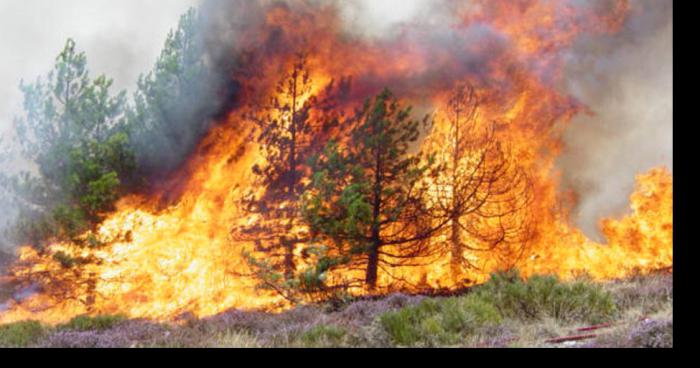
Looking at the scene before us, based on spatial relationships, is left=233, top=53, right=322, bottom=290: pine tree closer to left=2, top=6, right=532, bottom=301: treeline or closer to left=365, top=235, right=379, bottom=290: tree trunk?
left=2, top=6, right=532, bottom=301: treeline

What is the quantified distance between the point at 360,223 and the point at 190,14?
701 cm

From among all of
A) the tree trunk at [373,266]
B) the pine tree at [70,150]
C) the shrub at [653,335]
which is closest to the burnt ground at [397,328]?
the shrub at [653,335]

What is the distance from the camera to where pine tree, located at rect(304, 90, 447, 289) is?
13.4 metres

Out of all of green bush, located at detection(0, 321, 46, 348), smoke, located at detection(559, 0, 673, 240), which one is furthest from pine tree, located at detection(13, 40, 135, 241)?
smoke, located at detection(559, 0, 673, 240)

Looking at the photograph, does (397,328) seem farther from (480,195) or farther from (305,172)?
(305,172)

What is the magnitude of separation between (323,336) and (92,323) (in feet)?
17.8

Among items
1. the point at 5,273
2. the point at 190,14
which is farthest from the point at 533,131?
the point at 5,273

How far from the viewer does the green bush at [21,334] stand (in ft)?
35.3

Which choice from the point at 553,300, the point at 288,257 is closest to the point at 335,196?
the point at 288,257
